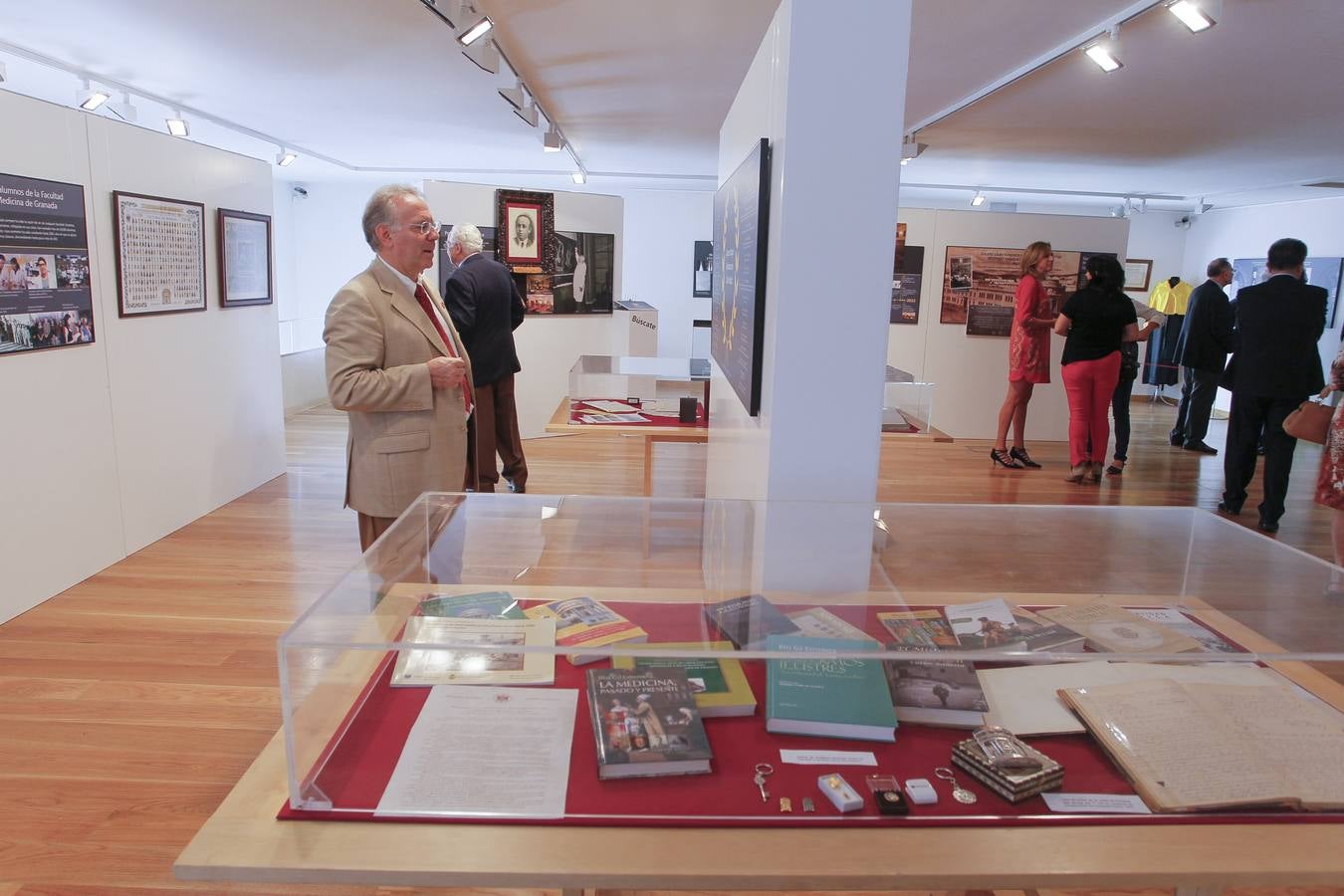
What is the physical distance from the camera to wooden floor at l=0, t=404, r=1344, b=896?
2.43 metres

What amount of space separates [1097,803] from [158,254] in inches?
212

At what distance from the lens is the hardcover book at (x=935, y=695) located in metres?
1.54

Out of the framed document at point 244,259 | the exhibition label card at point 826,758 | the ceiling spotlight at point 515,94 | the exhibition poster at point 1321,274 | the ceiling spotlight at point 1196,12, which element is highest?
the ceiling spotlight at point 515,94

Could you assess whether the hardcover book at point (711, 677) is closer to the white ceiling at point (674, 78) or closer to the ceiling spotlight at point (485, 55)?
the white ceiling at point (674, 78)

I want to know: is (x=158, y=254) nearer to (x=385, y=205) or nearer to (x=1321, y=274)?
(x=385, y=205)

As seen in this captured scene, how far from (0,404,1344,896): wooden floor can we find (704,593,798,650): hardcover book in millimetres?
1201

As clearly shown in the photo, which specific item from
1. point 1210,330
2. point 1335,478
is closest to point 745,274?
point 1335,478

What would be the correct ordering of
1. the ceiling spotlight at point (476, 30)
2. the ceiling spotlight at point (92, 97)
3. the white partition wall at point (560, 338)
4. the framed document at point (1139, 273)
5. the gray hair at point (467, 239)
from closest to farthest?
the ceiling spotlight at point (476, 30) < the gray hair at point (467, 239) < the ceiling spotlight at point (92, 97) < the white partition wall at point (560, 338) < the framed document at point (1139, 273)

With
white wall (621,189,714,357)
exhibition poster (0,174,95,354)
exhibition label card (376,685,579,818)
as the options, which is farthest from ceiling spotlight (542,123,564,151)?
exhibition label card (376,685,579,818)

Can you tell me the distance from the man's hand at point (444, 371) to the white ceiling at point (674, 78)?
149cm

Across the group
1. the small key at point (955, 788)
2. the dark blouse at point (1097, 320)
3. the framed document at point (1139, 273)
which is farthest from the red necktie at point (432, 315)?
the framed document at point (1139, 273)

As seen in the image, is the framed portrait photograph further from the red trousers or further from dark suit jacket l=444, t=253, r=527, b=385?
the red trousers

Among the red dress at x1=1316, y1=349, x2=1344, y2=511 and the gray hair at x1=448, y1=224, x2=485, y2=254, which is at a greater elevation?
the gray hair at x1=448, y1=224, x2=485, y2=254

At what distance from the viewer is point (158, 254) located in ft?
16.5
